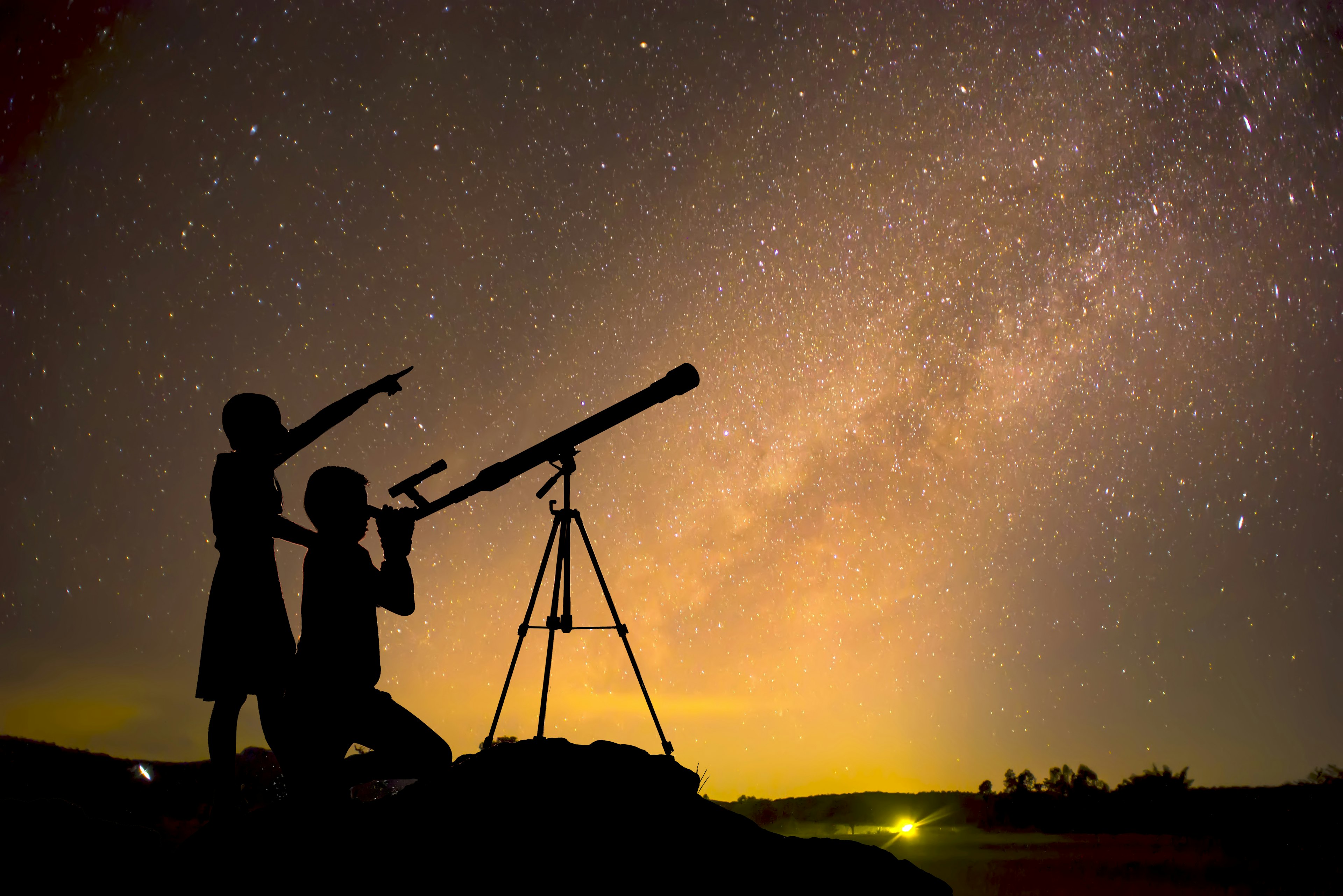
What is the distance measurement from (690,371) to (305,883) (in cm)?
331

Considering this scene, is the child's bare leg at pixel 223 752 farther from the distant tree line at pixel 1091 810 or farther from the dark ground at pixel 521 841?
the distant tree line at pixel 1091 810

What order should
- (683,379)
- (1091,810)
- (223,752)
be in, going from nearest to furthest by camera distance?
1. (223,752)
2. (683,379)
3. (1091,810)

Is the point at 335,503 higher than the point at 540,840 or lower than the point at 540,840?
higher

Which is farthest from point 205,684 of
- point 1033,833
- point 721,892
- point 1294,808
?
point 1294,808

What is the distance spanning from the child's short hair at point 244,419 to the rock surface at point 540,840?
1819 mm

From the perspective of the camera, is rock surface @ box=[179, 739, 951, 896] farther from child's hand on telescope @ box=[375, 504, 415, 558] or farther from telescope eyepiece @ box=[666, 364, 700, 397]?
telescope eyepiece @ box=[666, 364, 700, 397]

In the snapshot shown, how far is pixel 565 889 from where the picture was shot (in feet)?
9.39

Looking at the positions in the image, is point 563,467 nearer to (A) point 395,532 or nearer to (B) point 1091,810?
(A) point 395,532

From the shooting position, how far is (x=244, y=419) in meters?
3.75

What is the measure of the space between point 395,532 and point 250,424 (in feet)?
2.95

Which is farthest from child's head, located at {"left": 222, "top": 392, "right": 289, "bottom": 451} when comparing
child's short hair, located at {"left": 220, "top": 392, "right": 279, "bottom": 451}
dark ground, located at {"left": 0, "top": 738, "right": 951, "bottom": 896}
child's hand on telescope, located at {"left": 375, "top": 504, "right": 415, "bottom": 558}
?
dark ground, located at {"left": 0, "top": 738, "right": 951, "bottom": 896}

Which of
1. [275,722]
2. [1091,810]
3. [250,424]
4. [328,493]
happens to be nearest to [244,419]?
[250,424]

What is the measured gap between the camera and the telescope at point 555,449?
189 inches

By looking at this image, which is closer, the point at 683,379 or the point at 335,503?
the point at 335,503
